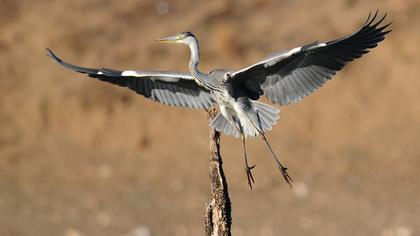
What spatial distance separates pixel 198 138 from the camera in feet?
49.1

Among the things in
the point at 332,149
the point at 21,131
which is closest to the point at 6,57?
the point at 21,131

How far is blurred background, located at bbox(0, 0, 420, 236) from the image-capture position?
1405 centimetres

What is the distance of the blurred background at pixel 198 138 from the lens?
14055 mm

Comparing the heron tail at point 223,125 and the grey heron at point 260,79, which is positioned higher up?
the grey heron at point 260,79

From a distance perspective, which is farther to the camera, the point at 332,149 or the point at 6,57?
the point at 6,57

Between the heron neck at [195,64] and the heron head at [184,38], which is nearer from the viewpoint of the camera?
the heron neck at [195,64]

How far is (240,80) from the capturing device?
8930mm

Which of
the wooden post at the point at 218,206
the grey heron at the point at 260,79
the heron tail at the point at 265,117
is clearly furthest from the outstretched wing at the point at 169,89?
the wooden post at the point at 218,206

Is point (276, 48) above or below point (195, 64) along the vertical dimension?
above

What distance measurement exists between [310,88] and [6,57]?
27.1 ft

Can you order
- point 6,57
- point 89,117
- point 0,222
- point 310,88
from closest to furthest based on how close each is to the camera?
point 310,88, point 0,222, point 89,117, point 6,57

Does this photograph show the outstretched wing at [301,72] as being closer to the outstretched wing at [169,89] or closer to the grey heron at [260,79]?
the grey heron at [260,79]

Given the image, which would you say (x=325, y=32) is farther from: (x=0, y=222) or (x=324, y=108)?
(x=0, y=222)

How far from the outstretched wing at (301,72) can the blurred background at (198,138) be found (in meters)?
5.02
